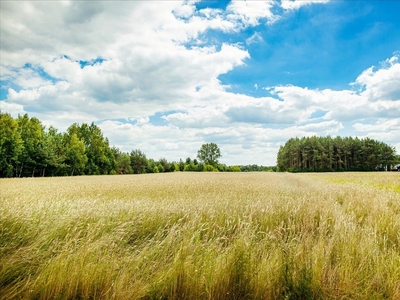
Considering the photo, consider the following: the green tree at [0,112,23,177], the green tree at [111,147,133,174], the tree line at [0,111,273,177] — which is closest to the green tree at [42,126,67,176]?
the tree line at [0,111,273,177]

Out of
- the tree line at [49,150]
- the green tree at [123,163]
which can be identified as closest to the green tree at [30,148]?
the tree line at [49,150]

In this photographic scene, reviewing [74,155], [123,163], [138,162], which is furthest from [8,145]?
[138,162]

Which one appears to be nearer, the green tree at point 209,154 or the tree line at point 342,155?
the tree line at point 342,155

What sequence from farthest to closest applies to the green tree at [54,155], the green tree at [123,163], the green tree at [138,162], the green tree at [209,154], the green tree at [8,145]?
the green tree at [209,154] < the green tree at [138,162] < the green tree at [123,163] < the green tree at [54,155] < the green tree at [8,145]

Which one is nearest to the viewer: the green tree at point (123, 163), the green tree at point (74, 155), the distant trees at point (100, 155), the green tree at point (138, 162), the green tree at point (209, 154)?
the distant trees at point (100, 155)

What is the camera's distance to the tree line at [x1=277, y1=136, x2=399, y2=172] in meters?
92.4

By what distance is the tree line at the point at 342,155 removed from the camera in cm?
9237

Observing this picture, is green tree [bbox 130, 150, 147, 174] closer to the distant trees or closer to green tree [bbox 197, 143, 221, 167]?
the distant trees

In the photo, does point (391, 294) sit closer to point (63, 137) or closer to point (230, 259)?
point (230, 259)

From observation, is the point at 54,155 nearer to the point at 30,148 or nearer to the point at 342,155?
the point at 30,148

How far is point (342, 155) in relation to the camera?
9669 cm

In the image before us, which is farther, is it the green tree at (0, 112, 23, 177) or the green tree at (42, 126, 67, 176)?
the green tree at (42, 126, 67, 176)

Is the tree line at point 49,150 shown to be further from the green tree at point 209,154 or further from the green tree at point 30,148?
the green tree at point 209,154

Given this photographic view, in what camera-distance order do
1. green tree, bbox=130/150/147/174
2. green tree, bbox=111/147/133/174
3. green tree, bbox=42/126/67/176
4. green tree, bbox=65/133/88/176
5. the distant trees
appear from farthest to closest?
1. green tree, bbox=130/150/147/174
2. green tree, bbox=111/147/133/174
3. green tree, bbox=65/133/88/176
4. green tree, bbox=42/126/67/176
5. the distant trees
